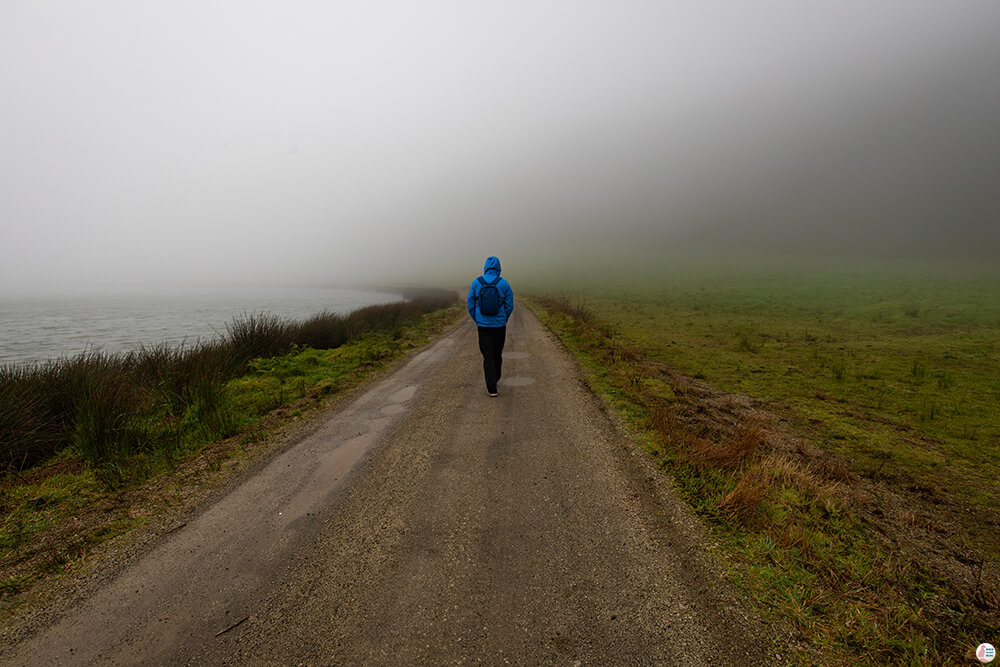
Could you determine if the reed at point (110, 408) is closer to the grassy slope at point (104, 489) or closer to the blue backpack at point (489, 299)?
the grassy slope at point (104, 489)

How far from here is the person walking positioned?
7.35 metres

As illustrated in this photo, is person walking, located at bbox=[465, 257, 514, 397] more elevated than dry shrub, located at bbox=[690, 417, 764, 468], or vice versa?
person walking, located at bbox=[465, 257, 514, 397]

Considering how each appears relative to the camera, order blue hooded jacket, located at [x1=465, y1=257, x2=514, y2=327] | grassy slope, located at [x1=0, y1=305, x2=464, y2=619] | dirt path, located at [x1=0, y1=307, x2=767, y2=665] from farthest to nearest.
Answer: blue hooded jacket, located at [x1=465, y1=257, x2=514, y2=327], grassy slope, located at [x1=0, y1=305, x2=464, y2=619], dirt path, located at [x1=0, y1=307, x2=767, y2=665]

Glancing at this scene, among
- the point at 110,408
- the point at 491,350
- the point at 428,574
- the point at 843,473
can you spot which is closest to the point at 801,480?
the point at 843,473

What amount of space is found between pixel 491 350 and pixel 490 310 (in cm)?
85

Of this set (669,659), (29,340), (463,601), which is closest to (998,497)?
(669,659)

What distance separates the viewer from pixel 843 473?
17.3ft

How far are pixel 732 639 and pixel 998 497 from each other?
5578 mm

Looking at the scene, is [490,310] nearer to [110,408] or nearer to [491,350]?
[491,350]

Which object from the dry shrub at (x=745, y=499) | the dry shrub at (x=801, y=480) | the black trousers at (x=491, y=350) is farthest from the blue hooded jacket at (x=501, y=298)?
the dry shrub at (x=801, y=480)

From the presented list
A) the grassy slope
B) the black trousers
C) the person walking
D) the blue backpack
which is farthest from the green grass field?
the grassy slope

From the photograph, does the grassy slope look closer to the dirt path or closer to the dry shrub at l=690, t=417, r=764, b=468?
the dirt path

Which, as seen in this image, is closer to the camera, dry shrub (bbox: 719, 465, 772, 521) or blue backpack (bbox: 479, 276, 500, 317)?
dry shrub (bbox: 719, 465, 772, 521)

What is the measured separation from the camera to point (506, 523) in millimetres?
3578
